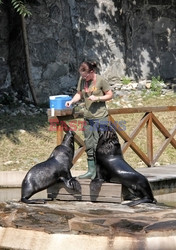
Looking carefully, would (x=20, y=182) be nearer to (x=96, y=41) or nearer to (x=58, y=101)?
(x=58, y=101)

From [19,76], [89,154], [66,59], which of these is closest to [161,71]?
[66,59]

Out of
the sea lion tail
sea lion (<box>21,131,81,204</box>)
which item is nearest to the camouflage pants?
sea lion (<box>21,131,81,204</box>)

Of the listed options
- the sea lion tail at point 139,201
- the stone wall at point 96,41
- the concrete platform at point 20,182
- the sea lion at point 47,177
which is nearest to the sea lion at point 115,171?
the sea lion tail at point 139,201

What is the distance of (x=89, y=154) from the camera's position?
26.7 feet

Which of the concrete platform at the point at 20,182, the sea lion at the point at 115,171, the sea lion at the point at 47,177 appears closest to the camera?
the sea lion at the point at 115,171

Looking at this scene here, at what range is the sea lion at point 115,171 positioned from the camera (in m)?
7.80

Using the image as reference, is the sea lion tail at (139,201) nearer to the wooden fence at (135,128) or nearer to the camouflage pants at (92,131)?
the camouflage pants at (92,131)

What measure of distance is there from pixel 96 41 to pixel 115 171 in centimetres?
879

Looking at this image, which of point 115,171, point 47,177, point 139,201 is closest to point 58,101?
point 47,177

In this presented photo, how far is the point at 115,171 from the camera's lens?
25.6ft

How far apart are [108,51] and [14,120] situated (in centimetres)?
343

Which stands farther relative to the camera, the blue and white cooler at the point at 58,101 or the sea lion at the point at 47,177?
the blue and white cooler at the point at 58,101

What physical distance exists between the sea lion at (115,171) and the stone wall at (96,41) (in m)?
7.70

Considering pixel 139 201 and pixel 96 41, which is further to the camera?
pixel 96 41
